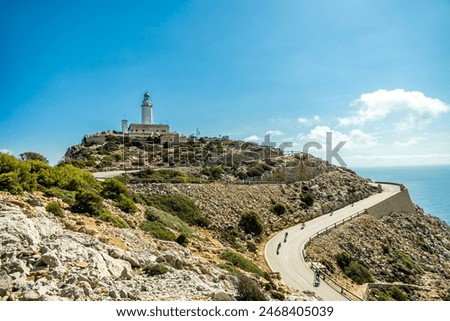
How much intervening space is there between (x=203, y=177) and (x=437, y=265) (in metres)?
25.5

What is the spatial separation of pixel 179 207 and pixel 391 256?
1930 cm

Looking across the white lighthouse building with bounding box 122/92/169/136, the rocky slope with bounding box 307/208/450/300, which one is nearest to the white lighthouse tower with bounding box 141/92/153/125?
the white lighthouse building with bounding box 122/92/169/136

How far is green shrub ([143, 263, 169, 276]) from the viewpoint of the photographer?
9.41m

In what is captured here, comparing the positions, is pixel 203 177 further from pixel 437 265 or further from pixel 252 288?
pixel 252 288

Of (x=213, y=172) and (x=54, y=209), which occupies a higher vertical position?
(x=213, y=172)

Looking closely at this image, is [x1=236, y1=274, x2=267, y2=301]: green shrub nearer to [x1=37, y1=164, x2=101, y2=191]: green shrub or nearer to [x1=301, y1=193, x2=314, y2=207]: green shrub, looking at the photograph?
[x1=37, y1=164, x2=101, y2=191]: green shrub

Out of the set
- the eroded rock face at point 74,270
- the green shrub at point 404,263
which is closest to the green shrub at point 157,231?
the eroded rock face at point 74,270

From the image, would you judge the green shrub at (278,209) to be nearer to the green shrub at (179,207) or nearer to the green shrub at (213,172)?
the green shrub at (213,172)

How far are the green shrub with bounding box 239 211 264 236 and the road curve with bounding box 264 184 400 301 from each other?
1379 millimetres

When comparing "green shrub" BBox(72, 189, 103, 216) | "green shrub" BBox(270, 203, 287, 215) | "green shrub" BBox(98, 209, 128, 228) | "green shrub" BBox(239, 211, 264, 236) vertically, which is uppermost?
"green shrub" BBox(72, 189, 103, 216)

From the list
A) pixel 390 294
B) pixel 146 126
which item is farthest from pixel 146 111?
pixel 390 294

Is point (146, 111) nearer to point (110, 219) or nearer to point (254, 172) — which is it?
point (254, 172)

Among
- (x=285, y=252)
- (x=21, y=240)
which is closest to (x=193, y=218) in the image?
(x=285, y=252)

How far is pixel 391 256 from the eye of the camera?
92.1 ft
